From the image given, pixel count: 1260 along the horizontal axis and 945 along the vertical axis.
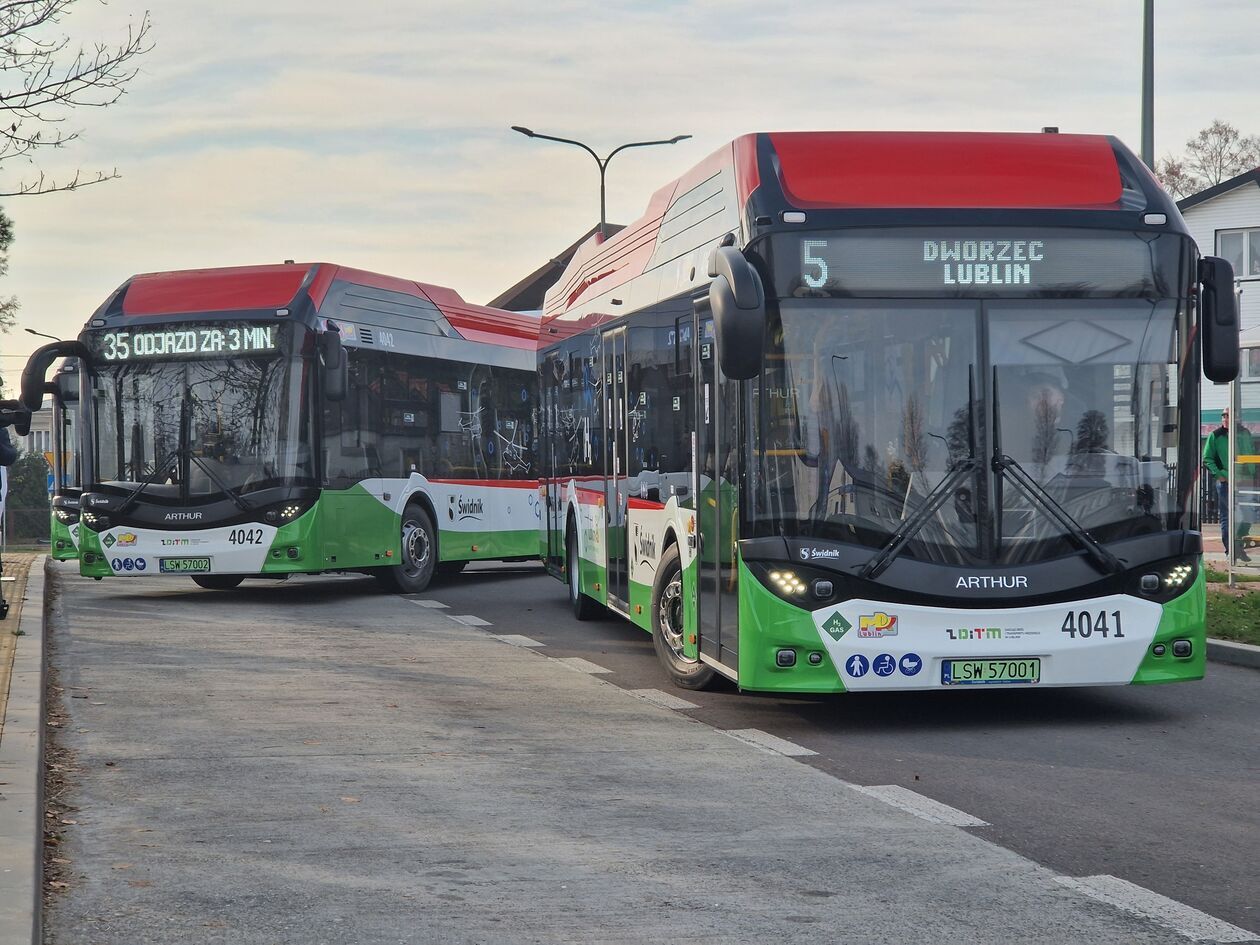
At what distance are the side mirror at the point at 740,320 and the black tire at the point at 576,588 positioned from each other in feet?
23.6

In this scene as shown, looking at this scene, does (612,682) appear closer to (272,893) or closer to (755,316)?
(755,316)

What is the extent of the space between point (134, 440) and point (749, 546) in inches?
408

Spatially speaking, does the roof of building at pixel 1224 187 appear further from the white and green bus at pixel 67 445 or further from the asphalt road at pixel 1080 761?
the asphalt road at pixel 1080 761

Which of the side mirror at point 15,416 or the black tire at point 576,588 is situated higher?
the side mirror at point 15,416

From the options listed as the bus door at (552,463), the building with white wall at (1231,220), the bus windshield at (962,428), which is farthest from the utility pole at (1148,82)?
the building with white wall at (1231,220)

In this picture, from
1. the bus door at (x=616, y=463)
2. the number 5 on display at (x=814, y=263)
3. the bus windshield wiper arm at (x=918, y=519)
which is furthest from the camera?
the bus door at (x=616, y=463)

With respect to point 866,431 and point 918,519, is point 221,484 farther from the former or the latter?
point 918,519

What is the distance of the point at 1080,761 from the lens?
8.85 metres

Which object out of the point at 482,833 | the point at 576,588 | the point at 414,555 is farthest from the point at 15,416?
the point at 482,833

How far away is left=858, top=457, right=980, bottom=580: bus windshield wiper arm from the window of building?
4059 cm

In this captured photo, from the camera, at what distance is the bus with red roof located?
9469 mm

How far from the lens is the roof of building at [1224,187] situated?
46.6 metres

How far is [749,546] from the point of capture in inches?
379

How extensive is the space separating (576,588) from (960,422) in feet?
25.2
